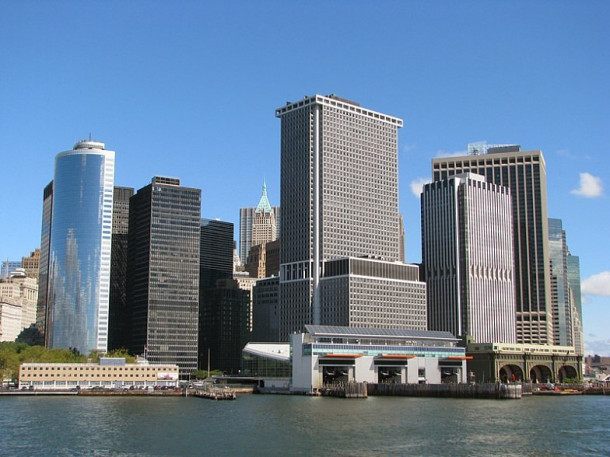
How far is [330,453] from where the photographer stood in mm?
110125

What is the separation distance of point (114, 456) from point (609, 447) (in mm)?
68205

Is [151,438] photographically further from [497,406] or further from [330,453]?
[497,406]

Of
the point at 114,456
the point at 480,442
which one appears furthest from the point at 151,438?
the point at 480,442

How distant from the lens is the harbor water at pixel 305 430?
4508 inches

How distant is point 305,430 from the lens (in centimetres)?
13488

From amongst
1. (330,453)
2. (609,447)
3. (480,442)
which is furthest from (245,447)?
(609,447)

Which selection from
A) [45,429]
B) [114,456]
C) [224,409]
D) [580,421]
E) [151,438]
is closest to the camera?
[114,456]

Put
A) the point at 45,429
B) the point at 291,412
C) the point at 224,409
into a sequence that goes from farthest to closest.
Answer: the point at 224,409
the point at 291,412
the point at 45,429

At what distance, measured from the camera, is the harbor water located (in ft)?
376

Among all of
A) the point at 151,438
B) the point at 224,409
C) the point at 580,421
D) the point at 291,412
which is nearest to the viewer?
the point at 151,438

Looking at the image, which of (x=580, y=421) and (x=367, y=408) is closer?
(x=580, y=421)

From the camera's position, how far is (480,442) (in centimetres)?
12200

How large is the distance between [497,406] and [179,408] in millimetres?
69504

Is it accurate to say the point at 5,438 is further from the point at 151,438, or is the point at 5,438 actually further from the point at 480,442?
the point at 480,442
